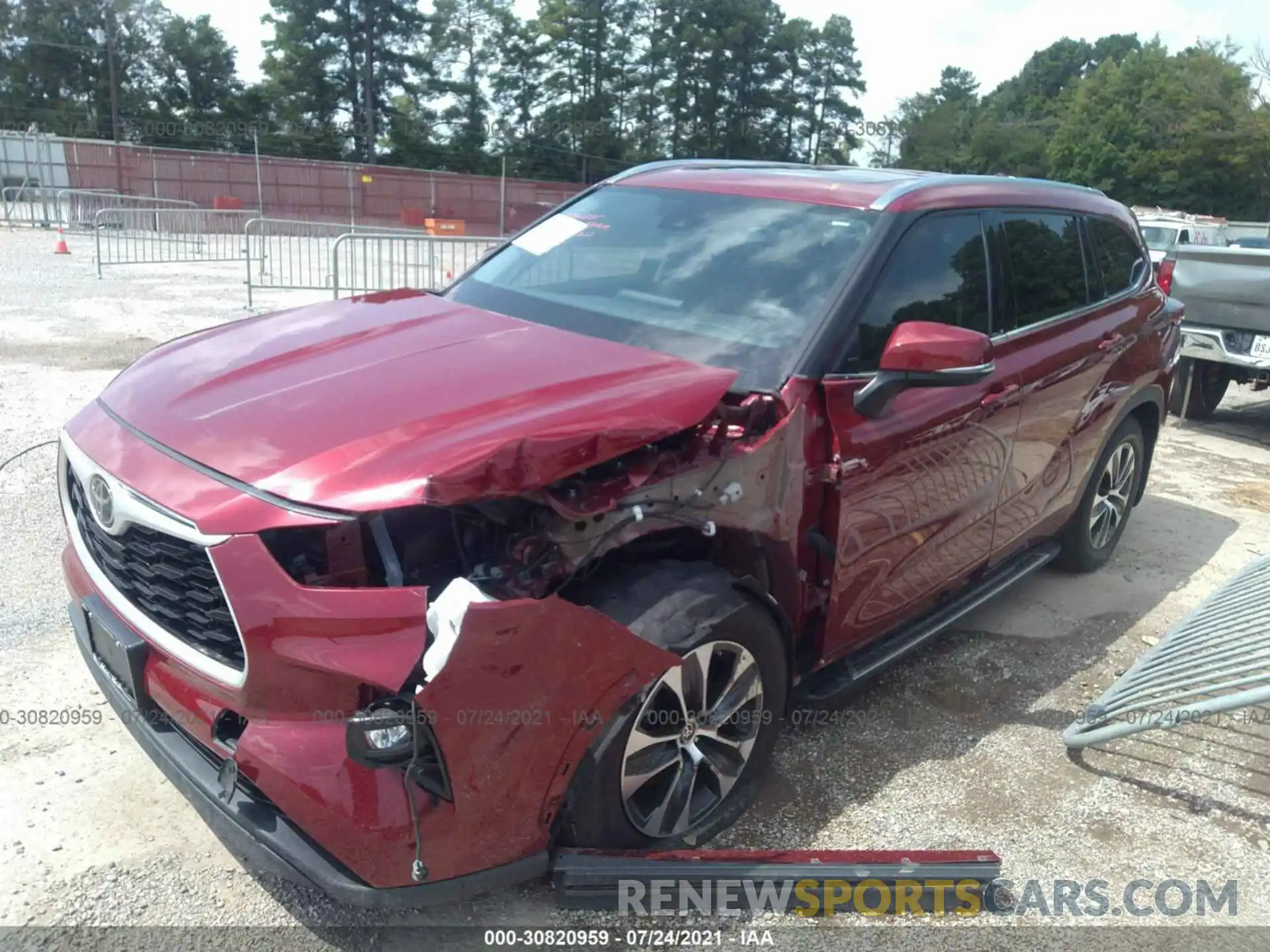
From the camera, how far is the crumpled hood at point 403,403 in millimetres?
2221

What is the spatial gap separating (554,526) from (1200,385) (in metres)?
9.07

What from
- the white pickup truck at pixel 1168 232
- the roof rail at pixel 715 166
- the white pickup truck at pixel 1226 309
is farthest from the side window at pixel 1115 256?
the white pickup truck at pixel 1168 232

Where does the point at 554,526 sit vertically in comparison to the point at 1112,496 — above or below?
above

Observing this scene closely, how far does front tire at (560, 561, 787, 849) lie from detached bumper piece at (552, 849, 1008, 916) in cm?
9

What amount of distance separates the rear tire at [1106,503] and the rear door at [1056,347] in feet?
0.89

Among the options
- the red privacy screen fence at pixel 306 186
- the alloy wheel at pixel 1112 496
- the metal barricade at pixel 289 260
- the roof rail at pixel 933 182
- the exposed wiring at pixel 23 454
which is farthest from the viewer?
the red privacy screen fence at pixel 306 186

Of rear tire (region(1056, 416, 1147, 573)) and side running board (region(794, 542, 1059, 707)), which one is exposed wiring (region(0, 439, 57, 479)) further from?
rear tire (region(1056, 416, 1147, 573))

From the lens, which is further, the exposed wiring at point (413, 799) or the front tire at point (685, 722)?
the front tire at point (685, 722)

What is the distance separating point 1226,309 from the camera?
8.55 meters

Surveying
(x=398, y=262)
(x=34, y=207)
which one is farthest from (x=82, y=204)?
(x=398, y=262)

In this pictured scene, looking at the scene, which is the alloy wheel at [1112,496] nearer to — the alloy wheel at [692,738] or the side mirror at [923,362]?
the side mirror at [923,362]

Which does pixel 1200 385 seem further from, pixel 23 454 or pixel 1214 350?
pixel 23 454

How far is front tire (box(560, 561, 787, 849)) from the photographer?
2533 mm

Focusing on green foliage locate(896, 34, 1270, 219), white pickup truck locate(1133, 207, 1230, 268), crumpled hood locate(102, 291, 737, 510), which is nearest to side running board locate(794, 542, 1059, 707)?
crumpled hood locate(102, 291, 737, 510)
